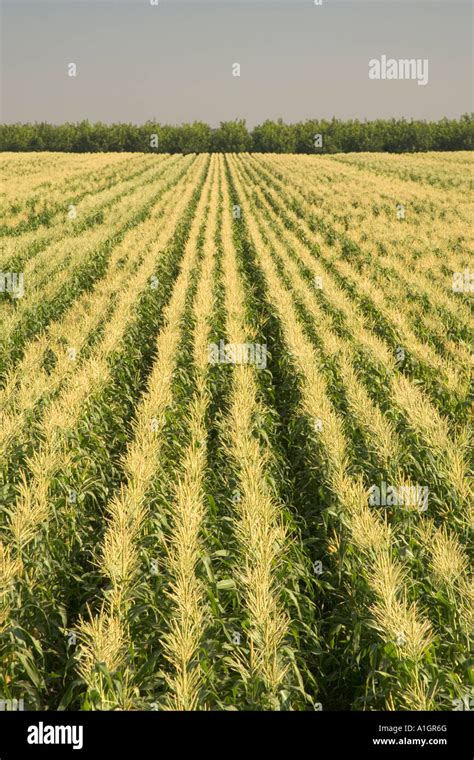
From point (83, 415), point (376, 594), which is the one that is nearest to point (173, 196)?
point (83, 415)

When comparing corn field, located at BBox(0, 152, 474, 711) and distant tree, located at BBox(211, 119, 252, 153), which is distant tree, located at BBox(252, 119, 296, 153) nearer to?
distant tree, located at BBox(211, 119, 252, 153)

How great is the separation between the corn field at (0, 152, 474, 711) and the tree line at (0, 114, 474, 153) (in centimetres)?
9331

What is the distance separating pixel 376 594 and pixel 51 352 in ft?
24.6

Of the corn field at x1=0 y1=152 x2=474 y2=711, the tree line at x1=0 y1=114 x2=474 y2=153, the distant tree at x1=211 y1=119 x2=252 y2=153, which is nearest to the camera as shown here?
the corn field at x1=0 y1=152 x2=474 y2=711

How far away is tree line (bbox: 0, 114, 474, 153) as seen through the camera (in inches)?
3804

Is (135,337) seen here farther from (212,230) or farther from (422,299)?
(212,230)

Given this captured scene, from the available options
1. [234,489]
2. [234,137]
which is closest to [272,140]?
[234,137]

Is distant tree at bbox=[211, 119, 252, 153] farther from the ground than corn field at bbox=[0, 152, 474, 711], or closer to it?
farther from the ground

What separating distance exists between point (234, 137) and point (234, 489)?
4367 inches

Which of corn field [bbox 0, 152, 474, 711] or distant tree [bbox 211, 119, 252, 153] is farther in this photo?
distant tree [bbox 211, 119, 252, 153]

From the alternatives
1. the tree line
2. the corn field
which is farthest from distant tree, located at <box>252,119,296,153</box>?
the corn field

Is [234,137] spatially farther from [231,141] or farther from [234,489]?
[234,489]

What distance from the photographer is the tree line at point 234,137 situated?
9662 centimetres

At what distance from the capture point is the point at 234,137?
106 meters
